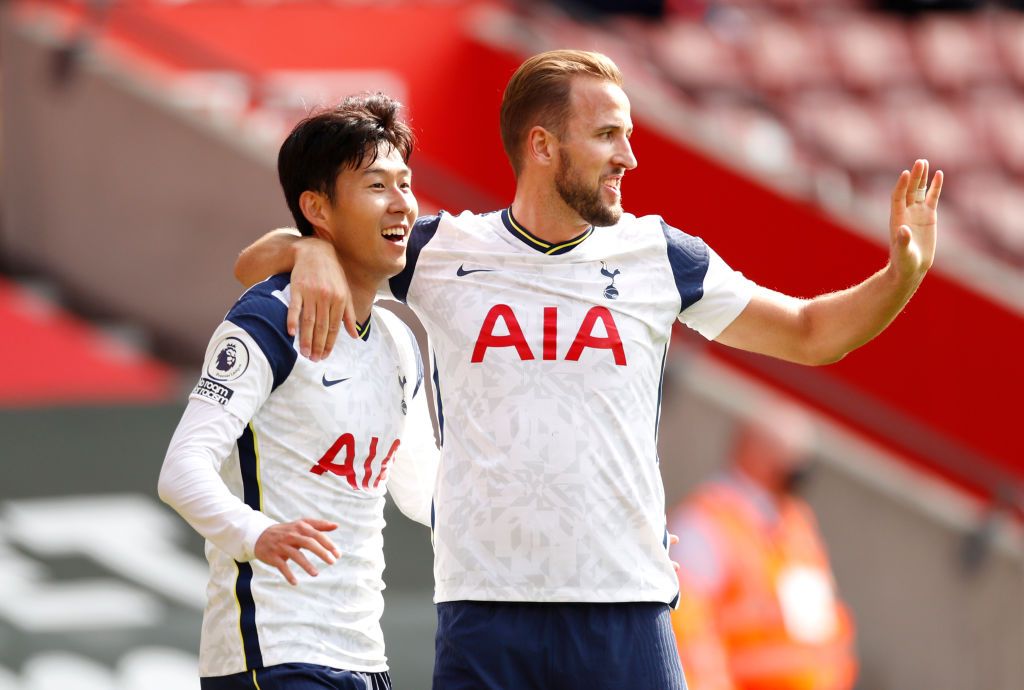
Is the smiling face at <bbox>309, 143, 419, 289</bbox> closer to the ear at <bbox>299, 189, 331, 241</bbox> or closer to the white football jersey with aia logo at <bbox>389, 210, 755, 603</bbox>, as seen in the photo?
the ear at <bbox>299, 189, 331, 241</bbox>

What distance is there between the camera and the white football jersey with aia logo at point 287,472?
134 inches

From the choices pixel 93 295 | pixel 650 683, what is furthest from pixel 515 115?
pixel 93 295

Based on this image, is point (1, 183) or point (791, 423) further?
point (1, 183)

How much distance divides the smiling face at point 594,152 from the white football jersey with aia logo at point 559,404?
0.36 feet

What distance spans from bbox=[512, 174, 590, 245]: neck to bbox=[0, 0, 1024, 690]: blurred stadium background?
3.59 metres

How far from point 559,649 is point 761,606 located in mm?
3372

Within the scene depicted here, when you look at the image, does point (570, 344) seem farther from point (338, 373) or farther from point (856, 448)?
point (856, 448)

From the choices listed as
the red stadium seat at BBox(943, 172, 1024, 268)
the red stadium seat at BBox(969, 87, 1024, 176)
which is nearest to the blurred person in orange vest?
the red stadium seat at BBox(943, 172, 1024, 268)

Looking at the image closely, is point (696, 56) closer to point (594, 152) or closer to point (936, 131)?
point (936, 131)

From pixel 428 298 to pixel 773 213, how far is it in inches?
277

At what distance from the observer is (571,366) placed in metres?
3.53

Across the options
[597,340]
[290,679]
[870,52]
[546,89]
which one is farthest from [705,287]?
[870,52]

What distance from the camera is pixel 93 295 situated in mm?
9297

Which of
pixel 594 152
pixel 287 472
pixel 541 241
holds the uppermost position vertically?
pixel 594 152
